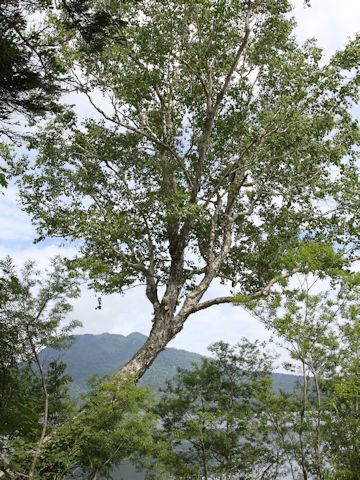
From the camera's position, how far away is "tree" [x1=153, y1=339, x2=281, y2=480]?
1245 cm

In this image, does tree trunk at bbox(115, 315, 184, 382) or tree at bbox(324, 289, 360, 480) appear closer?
tree at bbox(324, 289, 360, 480)

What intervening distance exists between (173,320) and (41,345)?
3.16m

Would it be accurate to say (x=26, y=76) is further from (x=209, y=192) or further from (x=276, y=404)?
(x=276, y=404)

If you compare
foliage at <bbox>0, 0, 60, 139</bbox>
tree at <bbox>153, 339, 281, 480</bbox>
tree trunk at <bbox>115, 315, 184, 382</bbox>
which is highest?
foliage at <bbox>0, 0, 60, 139</bbox>

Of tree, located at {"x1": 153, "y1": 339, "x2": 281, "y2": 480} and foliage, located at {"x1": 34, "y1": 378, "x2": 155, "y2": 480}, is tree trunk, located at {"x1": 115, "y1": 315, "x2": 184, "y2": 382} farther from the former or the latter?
tree, located at {"x1": 153, "y1": 339, "x2": 281, "y2": 480}

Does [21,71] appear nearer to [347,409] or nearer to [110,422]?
[110,422]

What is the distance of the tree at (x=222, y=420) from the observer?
12453 millimetres

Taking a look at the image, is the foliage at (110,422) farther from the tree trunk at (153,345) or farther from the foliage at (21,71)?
the foliage at (21,71)

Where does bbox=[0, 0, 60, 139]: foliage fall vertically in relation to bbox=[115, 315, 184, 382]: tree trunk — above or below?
above

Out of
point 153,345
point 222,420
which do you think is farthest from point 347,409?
point 153,345

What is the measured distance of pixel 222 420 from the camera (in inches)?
483

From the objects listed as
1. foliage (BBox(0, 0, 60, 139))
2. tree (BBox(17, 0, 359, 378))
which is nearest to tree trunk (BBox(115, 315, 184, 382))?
tree (BBox(17, 0, 359, 378))

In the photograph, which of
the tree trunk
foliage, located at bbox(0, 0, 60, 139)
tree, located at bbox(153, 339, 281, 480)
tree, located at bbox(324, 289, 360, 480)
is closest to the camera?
foliage, located at bbox(0, 0, 60, 139)

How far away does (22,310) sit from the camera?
28.3ft
